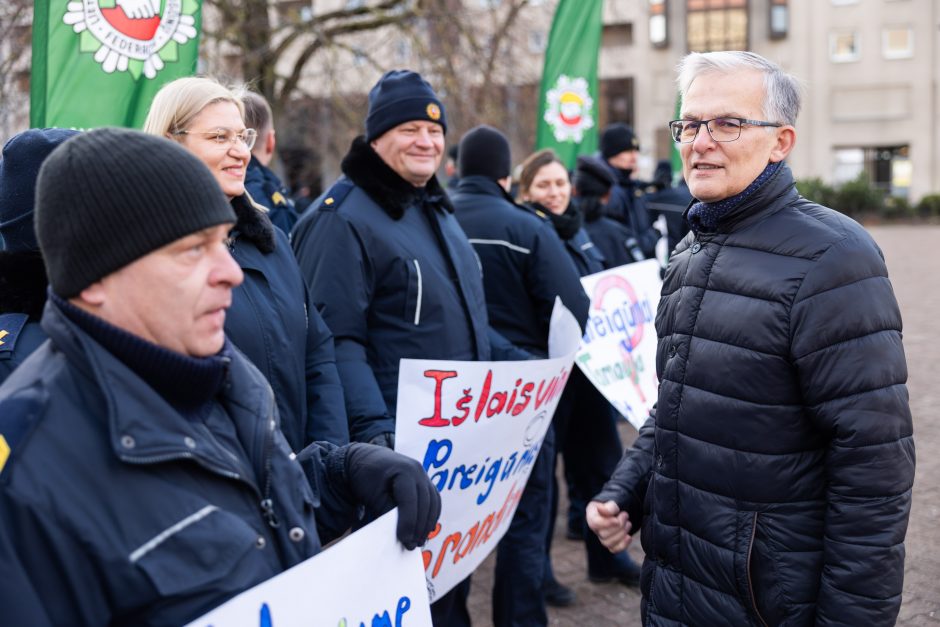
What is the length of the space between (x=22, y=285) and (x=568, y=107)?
5.90m

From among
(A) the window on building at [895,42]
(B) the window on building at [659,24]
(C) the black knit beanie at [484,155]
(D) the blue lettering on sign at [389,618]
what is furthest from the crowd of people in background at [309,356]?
(A) the window on building at [895,42]

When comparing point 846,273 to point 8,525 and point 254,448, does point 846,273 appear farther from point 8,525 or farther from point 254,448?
point 8,525

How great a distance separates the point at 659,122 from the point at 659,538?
42.9m

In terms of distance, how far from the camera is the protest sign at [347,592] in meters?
1.50

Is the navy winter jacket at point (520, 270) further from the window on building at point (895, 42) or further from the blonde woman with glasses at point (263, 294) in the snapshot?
the window on building at point (895, 42)

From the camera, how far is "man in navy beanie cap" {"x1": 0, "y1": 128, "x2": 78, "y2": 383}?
6.57 ft

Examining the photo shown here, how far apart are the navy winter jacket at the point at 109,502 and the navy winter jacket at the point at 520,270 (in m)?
2.78

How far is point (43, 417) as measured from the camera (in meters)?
1.31

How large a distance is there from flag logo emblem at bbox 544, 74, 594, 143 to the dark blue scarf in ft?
16.9

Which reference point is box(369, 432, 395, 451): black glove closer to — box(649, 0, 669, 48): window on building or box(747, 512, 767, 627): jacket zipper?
box(747, 512, 767, 627): jacket zipper

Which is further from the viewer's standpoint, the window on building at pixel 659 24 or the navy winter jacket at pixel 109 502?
the window on building at pixel 659 24

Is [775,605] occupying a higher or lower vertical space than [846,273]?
lower

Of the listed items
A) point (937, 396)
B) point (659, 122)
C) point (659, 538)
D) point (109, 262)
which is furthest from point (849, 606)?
point (659, 122)

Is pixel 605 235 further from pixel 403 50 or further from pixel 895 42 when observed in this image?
pixel 895 42
